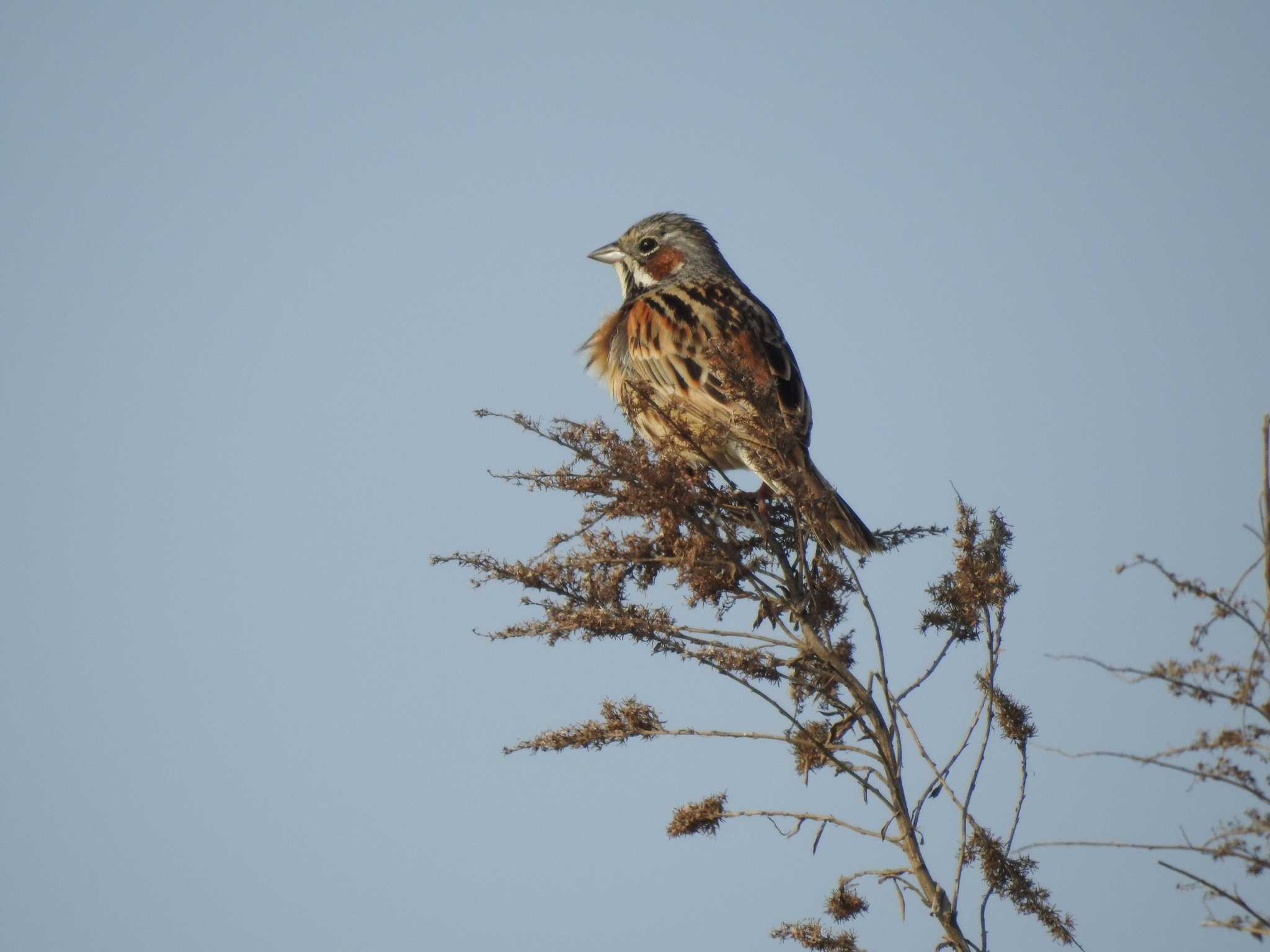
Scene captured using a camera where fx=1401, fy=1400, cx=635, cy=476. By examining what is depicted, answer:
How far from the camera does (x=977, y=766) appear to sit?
4414 millimetres

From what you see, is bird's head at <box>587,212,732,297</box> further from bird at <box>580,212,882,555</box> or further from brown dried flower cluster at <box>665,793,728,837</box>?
brown dried flower cluster at <box>665,793,728,837</box>

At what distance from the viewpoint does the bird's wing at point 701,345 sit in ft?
23.2

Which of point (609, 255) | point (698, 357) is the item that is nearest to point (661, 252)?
point (609, 255)

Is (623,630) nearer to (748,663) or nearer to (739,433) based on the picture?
(748,663)

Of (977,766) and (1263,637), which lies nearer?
(1263,637)

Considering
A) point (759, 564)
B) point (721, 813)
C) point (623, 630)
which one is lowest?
point (721, 813)

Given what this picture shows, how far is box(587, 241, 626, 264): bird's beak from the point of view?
997cm

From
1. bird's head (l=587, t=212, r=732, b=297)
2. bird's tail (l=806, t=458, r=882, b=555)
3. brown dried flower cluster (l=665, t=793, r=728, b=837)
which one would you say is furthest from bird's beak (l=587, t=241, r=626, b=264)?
brown dried flower cluster (l=665, t=793, r=728, b=837)

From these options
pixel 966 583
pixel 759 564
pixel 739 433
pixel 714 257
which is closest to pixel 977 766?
pixel 966 583

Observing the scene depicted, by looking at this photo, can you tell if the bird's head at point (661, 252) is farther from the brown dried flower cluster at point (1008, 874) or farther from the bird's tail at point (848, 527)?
the brown dried flower cluster at point (1008, 874)

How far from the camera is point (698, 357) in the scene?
7.39 metres

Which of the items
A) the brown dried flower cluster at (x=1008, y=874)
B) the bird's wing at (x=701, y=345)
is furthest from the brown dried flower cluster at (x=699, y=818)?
the bird's wing at (x=701, y=345)

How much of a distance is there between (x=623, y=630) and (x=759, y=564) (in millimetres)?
625

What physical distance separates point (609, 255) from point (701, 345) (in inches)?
114
